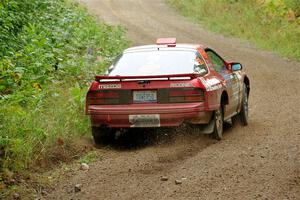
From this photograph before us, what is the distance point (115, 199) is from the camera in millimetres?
6258

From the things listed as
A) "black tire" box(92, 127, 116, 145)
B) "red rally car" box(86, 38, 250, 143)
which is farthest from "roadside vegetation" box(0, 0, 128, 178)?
"red rally car" box(86, 38, 250, 143)

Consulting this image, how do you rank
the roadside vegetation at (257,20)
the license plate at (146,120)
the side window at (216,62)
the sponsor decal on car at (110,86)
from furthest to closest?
the roadside vegetation at (257,20) < the side window at (216,62) < the sponsor decal on car at (110,86) < the license plate at (146,120)

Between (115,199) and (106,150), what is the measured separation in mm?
2608

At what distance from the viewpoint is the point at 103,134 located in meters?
9.20

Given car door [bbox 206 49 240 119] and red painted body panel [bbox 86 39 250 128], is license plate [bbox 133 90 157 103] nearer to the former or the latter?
red painted body panel [bbox 86 39 250 128]

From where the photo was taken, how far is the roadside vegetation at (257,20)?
970 inches

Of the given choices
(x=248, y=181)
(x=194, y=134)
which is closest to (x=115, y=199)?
(x=248, y=181)

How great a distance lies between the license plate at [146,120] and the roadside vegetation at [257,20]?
14345 mm

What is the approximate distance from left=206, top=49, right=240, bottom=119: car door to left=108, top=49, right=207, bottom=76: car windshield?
637mm

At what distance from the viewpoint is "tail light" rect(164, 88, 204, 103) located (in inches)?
340

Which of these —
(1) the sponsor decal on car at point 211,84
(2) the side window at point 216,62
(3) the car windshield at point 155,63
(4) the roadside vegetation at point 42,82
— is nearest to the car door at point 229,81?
(2) the side window at point 216,62

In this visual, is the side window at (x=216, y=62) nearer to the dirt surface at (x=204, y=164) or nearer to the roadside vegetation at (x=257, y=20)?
the dirt surface at (x=204, y=164)

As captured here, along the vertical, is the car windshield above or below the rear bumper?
above

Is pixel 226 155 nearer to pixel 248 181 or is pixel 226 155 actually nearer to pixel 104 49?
pixel 248 181
